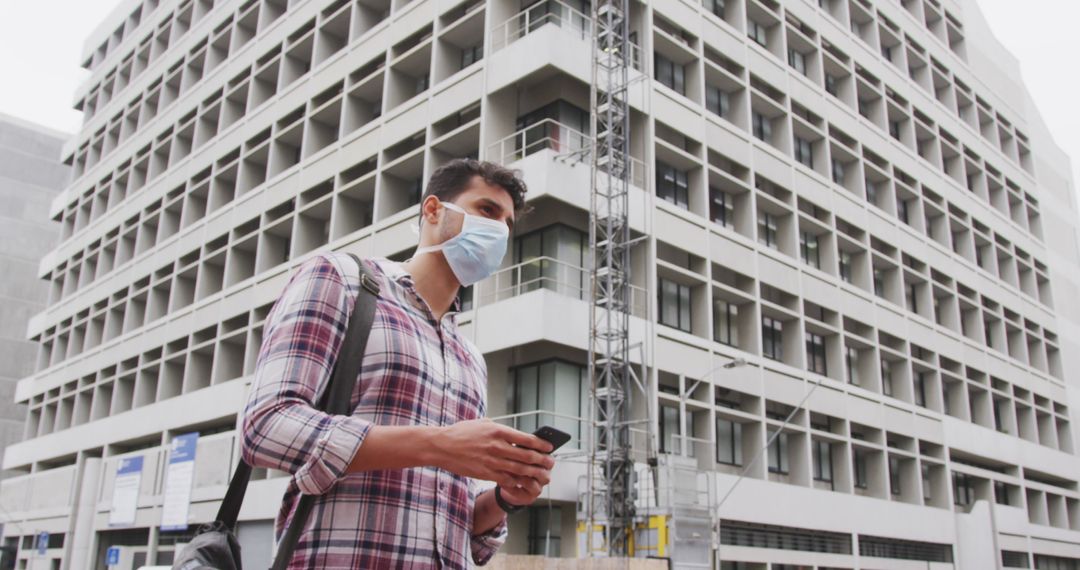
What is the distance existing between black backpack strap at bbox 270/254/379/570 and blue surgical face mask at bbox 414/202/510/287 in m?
0.62

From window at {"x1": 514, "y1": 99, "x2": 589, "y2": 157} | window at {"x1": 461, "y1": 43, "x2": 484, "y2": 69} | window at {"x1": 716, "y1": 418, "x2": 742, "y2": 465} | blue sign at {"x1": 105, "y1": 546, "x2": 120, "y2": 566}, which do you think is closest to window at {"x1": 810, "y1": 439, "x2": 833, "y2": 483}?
window at {"x1": 716, "y1": 418, "x2": 742, "y2": 465}

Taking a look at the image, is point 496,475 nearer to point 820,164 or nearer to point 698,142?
point 698,142

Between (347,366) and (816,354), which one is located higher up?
Answer: (816,354)

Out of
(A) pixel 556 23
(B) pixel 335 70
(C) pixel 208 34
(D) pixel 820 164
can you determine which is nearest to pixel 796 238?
(D) pixel 820 164

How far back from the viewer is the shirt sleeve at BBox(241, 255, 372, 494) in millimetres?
2387

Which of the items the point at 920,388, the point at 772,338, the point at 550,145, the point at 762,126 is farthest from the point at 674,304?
the point at 920,388

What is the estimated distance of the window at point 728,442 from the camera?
1319 inches

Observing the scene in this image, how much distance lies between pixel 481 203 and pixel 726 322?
108 feet

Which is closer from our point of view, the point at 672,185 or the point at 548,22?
the point at 548,22

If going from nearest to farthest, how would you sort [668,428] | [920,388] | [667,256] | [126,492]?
[668,428] → [667,256] → [126,492] → [920,388]

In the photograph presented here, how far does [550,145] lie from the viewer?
3019 cm

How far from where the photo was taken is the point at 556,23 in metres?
32.4

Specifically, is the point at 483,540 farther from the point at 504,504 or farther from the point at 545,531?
the point at 545,531

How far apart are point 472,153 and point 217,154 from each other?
18.2m
